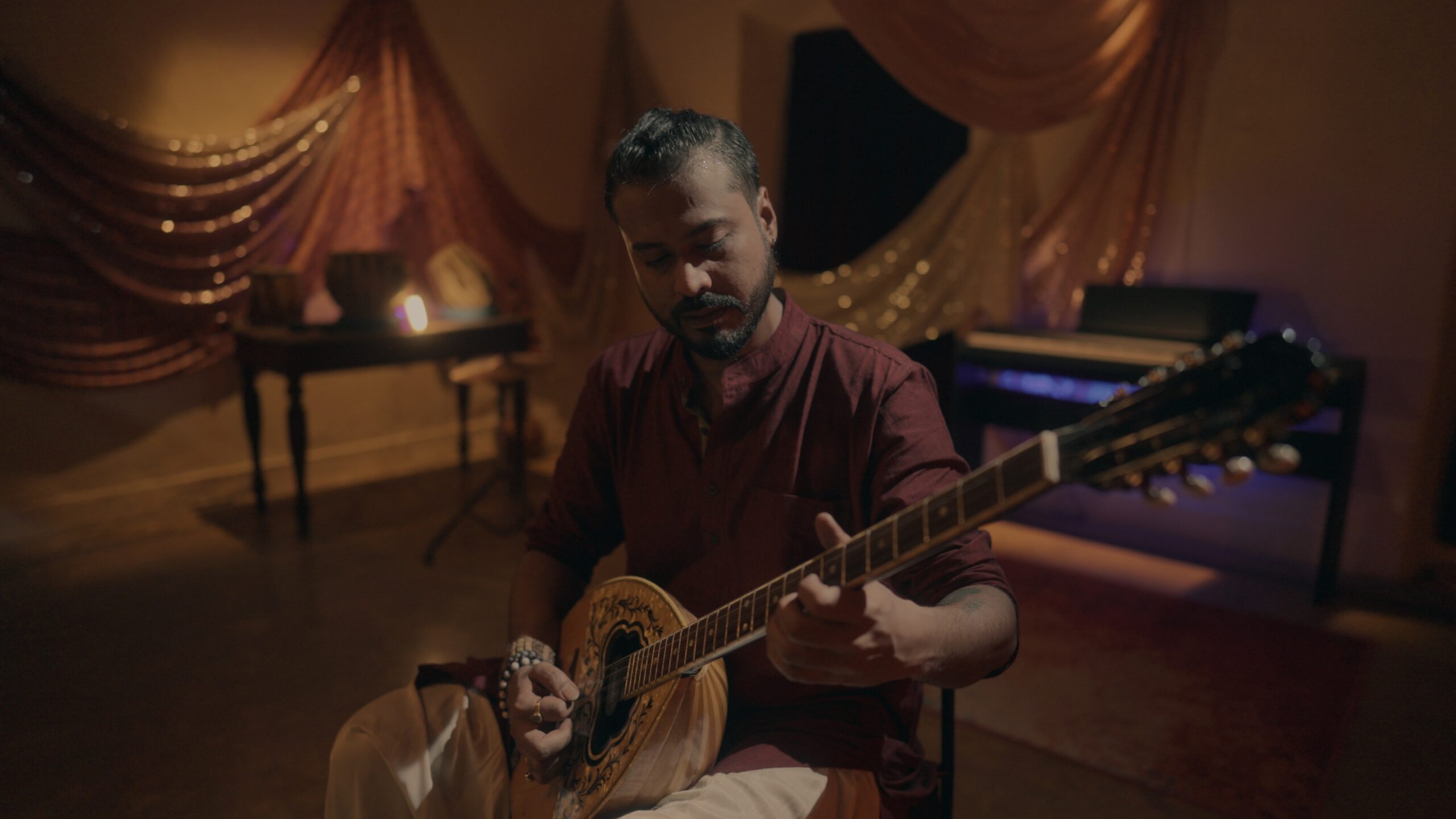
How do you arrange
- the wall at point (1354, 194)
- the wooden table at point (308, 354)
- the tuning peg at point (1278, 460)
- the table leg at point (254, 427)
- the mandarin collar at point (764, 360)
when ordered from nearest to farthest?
the tuning peg at point (1278, 460), the mandarin collar at point (764, 360), the wall at point (1354, 194), the wooden table at point (308, 354), the table leg at point (254, 427)

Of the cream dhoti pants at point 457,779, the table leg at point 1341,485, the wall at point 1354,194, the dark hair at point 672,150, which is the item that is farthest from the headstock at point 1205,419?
the wall at point 1354,194

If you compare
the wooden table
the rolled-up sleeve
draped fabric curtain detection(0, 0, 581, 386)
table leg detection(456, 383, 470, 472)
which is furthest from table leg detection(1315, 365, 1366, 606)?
draped fabric curtain detection(0, 0, 581, 386)

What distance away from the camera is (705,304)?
1.21 metres

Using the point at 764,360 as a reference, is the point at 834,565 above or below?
below

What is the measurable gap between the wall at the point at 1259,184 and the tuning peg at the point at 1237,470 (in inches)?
128

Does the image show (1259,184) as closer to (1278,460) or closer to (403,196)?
(1278,460)

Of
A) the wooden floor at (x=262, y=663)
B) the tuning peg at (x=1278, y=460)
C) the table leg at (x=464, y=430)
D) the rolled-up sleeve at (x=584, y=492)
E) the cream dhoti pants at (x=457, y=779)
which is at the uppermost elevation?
the tuning peg at (x=1278, y=460)

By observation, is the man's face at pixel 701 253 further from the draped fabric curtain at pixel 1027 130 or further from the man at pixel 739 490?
the draped fabric curtain at pixel 1027 130

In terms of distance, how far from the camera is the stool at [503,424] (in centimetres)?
358

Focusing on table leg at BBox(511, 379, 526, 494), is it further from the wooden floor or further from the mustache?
the mustache

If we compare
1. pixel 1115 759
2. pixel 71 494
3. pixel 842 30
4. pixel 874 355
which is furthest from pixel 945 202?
pixel 71 494

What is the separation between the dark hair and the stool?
248cm

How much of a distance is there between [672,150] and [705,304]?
8.8 inches

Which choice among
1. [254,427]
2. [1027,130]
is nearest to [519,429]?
[254,427]
